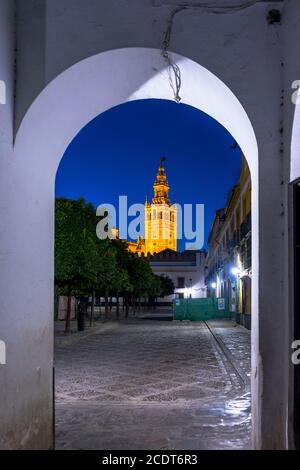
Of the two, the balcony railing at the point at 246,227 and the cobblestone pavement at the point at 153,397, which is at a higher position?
the balcony railing at the point at 246,227

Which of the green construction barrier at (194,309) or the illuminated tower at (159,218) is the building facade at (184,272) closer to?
the green construction barrier at (194,309)

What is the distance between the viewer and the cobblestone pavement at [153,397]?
19.1ft

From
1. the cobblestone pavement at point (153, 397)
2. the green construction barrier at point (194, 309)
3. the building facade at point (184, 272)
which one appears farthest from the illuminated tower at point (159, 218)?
the cobblestone pavement at point (153, 397)

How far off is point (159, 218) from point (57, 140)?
135626 mm

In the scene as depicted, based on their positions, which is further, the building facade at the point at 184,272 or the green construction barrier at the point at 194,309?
the building facade at the point at 184,272

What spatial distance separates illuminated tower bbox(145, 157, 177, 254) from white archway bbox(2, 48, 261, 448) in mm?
131753

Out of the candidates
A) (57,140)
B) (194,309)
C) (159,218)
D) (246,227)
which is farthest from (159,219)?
(57,140)

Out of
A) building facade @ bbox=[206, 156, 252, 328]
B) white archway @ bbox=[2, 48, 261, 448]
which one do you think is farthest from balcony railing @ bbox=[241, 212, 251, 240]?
white archway @ bbox=[2, 48, 261, 448]

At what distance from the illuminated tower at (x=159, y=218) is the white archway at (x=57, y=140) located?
131753 millimetres

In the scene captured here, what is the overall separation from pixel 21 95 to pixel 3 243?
51.6 inches

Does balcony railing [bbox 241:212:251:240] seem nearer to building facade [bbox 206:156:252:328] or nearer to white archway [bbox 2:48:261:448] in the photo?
building facade [bbox 206:156:252:328]

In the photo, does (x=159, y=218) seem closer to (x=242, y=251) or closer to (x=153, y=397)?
(x=242, y=251)

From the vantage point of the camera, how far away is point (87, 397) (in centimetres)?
837

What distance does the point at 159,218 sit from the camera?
5546 inches
